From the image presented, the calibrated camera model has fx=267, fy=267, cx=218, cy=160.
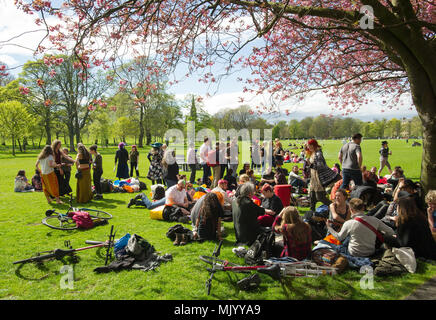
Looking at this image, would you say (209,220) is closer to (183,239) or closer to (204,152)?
(183,239)

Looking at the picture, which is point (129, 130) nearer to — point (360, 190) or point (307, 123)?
point (360, 190)

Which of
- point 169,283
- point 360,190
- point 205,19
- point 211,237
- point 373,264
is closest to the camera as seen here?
point 169,283

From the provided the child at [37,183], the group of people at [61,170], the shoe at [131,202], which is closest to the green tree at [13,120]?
the child at [37,183]

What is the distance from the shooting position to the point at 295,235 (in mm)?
4441

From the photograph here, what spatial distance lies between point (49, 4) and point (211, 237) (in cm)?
536

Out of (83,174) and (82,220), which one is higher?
(83,174)

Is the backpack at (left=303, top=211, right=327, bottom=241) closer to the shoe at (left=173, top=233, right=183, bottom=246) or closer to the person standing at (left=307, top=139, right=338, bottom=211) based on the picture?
the person standing at (left=307, top=139, right=338, bottom=211)

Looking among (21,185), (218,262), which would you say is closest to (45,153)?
(21,185)

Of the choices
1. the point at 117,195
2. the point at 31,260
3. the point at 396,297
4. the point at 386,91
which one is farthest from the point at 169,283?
the point at 386,91

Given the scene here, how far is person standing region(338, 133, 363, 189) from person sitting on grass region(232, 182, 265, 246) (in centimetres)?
387

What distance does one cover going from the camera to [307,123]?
373 ft

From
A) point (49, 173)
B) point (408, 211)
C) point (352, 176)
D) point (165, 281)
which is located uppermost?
point (49, 173)

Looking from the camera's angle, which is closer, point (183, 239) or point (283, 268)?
point (283, 268)

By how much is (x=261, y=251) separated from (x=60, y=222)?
4.82 m
